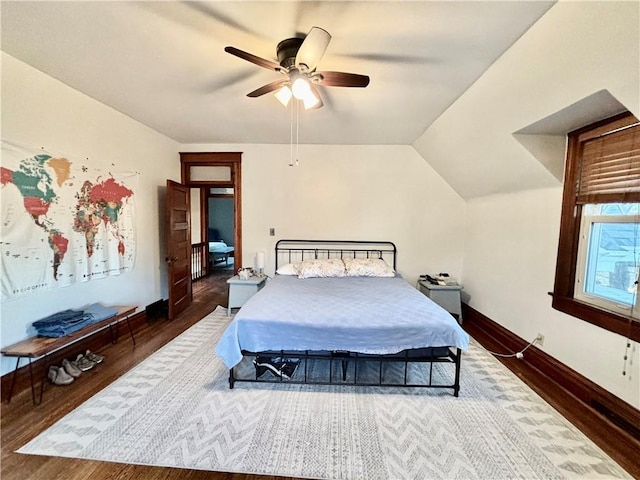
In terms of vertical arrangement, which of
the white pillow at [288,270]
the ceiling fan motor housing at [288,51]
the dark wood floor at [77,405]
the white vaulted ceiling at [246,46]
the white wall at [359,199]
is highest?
the white vaulted ceiling at [246,46]

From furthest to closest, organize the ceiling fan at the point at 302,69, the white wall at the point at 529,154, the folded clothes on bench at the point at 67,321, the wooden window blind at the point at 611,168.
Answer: the folded clothes on bench at the point at 67,321 < the wooden window blind at the point at 611,168 < the ceiling fan at the point at 302,69 < the white wall at the point at 529,154

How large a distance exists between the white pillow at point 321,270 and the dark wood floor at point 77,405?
1830 millimetres

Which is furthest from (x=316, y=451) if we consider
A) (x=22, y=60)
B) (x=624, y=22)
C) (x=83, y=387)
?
(x=22, y=60)

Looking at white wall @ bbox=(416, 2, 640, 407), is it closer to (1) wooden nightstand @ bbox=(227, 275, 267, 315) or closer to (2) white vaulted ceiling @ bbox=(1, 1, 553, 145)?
(2) white vaulted ceiling @ bbox=(1, 1, 553, 145)

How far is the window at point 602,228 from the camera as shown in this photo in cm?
202

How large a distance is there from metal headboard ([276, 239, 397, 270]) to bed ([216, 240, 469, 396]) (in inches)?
56.4

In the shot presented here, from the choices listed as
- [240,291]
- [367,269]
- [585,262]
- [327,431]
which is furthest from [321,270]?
[585,262]

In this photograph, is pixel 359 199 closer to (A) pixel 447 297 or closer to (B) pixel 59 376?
(A) pixel 447 297

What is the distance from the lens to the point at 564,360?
2.45 m

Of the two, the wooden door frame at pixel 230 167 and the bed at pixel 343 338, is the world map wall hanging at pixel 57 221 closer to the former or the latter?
the wooden door frame at pixel 230 167

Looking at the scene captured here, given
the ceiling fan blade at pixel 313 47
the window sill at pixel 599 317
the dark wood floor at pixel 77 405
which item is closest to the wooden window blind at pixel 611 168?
the window sill at pixel 599 317

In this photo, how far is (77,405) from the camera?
2.11 metres

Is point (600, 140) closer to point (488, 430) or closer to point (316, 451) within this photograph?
point (488, 430)

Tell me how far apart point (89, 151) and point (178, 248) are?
5.38 ft
